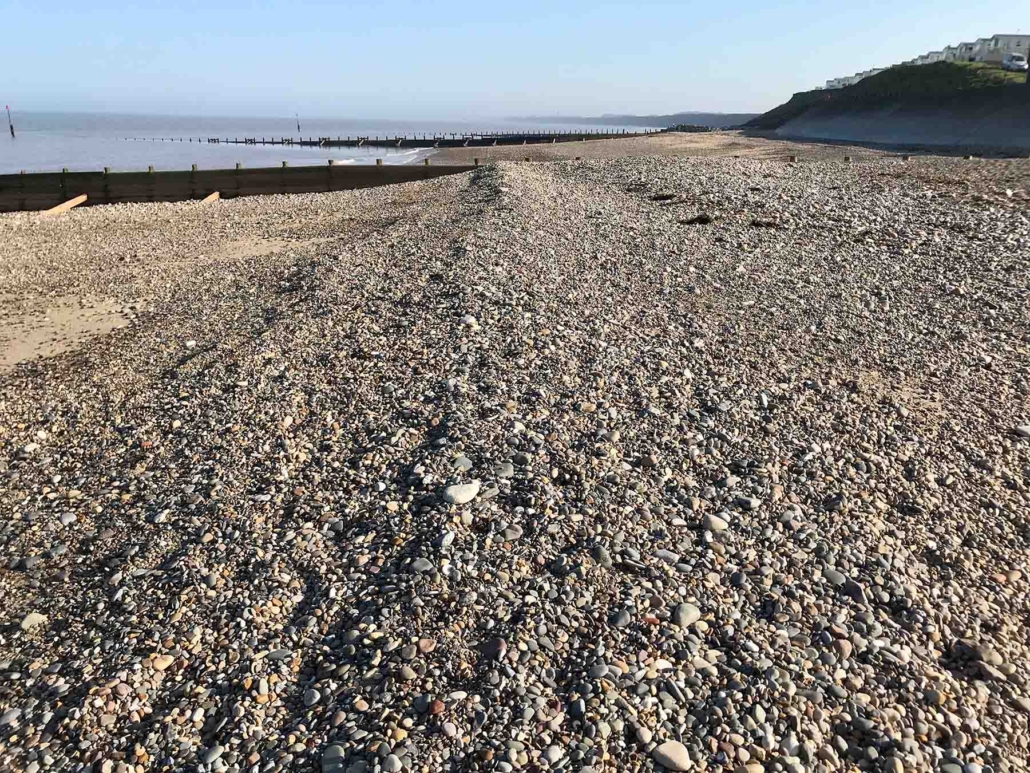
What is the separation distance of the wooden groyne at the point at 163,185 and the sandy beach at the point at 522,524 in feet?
48.8

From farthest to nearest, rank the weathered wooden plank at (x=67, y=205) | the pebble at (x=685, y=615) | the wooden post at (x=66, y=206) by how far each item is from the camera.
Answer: the weathered wooden plank at (x=67, y=205) < the wooden post at (x=66, y=206) < the pebble at (x=685, y=615)

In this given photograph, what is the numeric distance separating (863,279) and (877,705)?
8.59m

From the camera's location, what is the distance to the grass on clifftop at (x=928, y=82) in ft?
215

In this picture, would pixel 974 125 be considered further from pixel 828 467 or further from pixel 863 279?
pixel 828 467

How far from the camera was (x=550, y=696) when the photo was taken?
3412 mm

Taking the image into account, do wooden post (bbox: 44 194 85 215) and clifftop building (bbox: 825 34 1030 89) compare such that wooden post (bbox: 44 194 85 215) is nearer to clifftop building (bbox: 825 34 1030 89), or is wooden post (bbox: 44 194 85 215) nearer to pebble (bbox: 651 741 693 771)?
pebble (bbox: 651 741 693 771)

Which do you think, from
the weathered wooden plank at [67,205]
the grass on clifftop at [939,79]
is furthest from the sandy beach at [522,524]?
the grass on clifftop at [939,79]

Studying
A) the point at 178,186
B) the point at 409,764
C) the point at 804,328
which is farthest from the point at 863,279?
the point at 178,186

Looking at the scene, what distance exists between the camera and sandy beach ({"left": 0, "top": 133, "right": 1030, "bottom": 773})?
331 centimetres

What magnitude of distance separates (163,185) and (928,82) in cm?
8301

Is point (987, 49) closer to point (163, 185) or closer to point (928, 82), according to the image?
point (928, 82)

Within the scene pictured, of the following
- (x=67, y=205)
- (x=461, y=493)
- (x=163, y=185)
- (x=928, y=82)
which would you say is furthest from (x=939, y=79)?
(x=461, y=493)

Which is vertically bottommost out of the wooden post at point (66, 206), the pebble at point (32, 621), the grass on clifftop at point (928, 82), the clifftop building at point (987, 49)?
the pebble at point (32, 621)

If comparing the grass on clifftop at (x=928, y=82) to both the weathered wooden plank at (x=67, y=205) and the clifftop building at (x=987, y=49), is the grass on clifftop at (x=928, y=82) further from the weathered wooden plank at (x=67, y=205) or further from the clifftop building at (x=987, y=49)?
the weathered wooden plank at (x=67, y=205)
